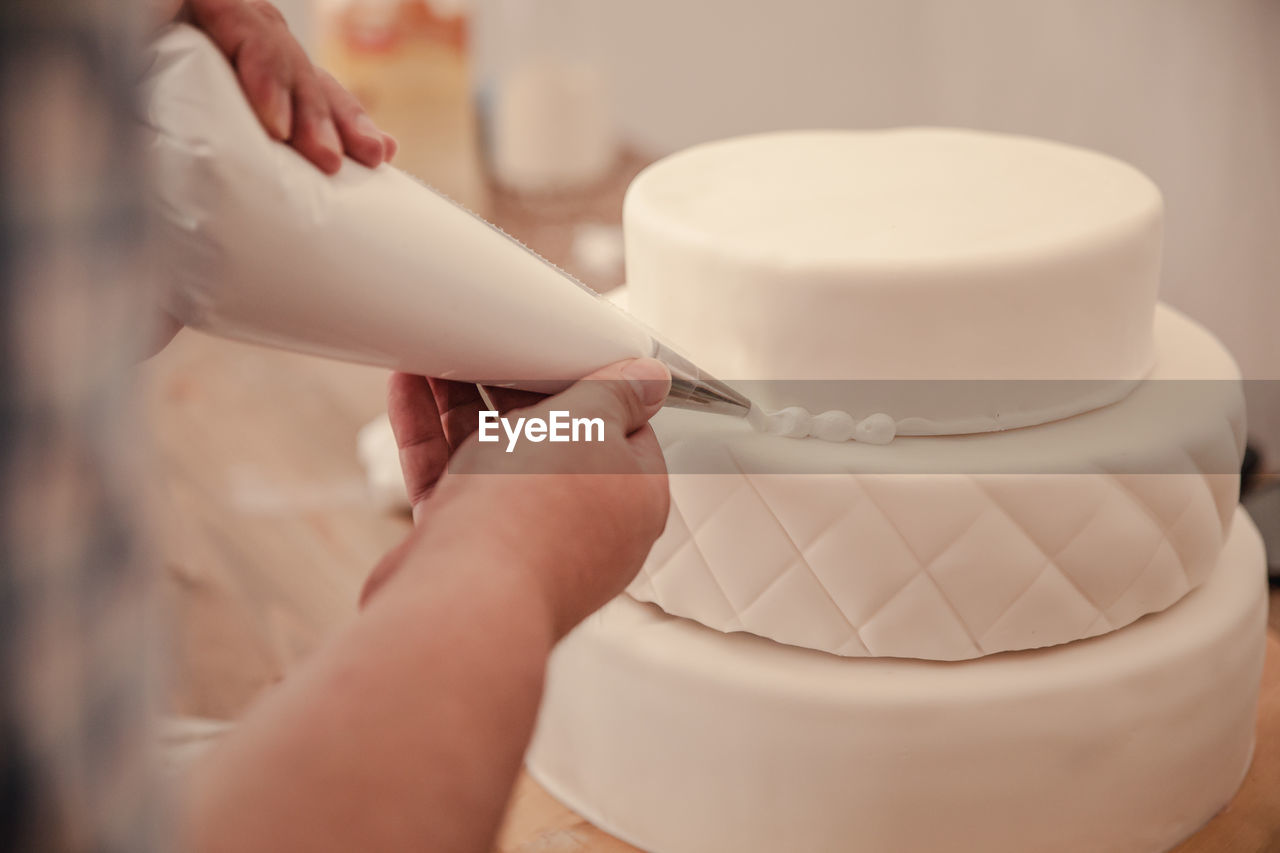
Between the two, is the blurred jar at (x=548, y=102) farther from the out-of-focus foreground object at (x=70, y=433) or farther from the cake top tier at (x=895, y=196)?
the out-of-focus foreground object at (x=70, y=433)

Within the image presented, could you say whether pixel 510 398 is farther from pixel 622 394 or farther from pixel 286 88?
pixel 286 88

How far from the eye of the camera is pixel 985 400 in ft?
2.96

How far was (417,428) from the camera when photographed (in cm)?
87

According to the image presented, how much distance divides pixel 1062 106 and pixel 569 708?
1171 millimetres

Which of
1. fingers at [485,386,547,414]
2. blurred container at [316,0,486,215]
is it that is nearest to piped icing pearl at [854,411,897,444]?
fingers at [485,386,547,414]

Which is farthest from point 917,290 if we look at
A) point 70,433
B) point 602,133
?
point 602,133

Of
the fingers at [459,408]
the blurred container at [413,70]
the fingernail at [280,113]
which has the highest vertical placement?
the fingernail at [280,113]

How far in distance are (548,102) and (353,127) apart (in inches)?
79.3

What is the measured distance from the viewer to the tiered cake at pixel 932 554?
0.87m

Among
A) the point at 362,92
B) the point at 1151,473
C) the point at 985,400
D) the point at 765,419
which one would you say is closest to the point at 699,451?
the point at 765,419

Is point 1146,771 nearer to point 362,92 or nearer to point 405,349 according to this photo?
point 405,349

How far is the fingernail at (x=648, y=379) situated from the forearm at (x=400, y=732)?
226 millimetres

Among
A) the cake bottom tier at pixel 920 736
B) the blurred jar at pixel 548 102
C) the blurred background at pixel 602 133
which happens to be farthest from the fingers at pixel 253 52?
the blurred jar at pixel 548 102

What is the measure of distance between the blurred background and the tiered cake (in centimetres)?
56
